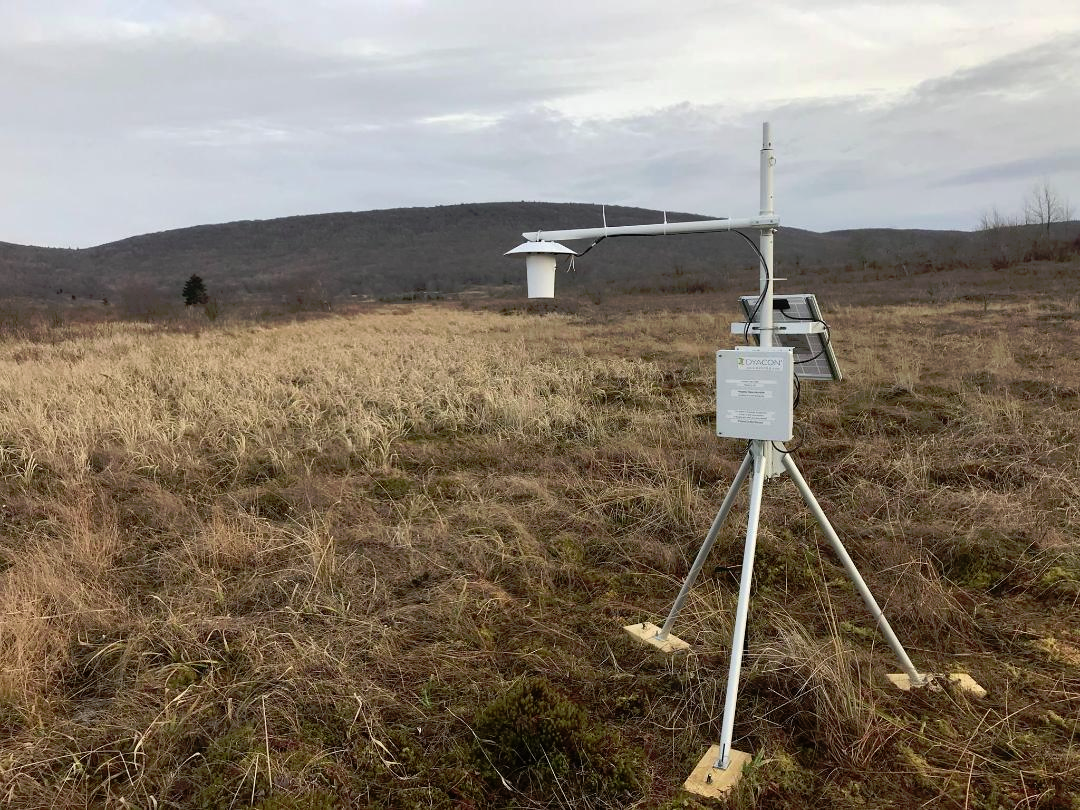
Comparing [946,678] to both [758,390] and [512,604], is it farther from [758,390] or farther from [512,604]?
[512,604]

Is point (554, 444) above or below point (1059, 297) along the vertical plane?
below

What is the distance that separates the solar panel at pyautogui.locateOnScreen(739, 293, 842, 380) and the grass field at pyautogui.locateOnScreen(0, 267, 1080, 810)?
1.19 meters

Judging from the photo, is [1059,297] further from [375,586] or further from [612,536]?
[375,586]

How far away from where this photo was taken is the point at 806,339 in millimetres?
2969

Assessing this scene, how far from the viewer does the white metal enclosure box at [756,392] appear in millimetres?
2473

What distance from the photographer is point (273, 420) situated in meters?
7.68

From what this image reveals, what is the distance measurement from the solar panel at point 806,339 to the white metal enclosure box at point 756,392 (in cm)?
20

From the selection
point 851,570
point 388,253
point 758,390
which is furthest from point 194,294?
point 388,253

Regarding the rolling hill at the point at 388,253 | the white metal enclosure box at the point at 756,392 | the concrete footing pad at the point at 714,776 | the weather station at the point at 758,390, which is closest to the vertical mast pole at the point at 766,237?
the weather station at the point at 758,390

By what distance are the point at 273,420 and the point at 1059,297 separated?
22.2 meters

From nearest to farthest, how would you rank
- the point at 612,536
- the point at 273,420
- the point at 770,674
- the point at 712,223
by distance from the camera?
the point at 712,223
the point at 770,674
the point at 612,536
the point at 273,420

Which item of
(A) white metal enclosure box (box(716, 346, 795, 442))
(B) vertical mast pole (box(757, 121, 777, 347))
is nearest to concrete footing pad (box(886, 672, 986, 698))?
(A) white metal enclosure box (box(716, 346, 795, 442))

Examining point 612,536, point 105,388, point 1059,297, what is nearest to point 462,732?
point 612,536

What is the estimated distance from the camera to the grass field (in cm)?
248
